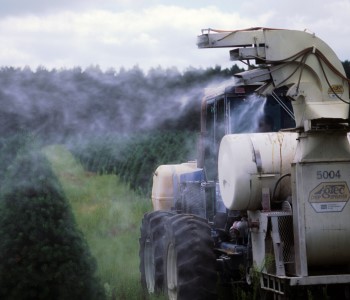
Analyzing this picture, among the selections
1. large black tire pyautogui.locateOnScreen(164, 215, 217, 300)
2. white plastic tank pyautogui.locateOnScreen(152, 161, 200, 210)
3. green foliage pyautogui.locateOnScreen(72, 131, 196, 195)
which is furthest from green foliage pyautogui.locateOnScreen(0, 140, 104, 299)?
green foliage pyautogui.locateOnScreen(72, 131, 196, 195)

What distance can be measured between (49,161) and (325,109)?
3.37 m

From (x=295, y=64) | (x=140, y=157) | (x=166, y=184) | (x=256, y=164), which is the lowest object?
(x=166, y=184)

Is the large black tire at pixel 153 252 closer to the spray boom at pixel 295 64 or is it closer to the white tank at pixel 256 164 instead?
the white tank at pixel 256 164

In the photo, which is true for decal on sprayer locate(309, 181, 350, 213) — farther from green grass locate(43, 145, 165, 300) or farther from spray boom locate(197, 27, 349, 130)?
green grass locate(43, 145, 165, 300)

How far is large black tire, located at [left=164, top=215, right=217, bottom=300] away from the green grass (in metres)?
1.65

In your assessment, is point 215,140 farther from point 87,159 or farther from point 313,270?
point 87,159

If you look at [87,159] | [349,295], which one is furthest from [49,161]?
[87,159]

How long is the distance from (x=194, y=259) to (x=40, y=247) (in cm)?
166

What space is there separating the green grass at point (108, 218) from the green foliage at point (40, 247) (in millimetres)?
1206

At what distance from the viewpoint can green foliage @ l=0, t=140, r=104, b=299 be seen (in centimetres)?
890

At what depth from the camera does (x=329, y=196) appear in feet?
26.1

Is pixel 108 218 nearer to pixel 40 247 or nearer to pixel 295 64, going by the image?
pixel 40 247

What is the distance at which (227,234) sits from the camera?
9.80m

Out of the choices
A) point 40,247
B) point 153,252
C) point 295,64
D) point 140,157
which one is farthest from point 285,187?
point 140,157
